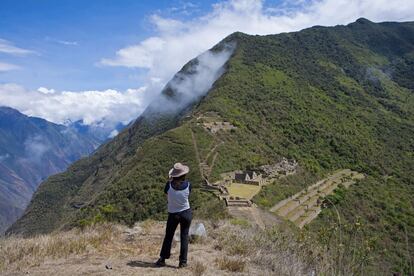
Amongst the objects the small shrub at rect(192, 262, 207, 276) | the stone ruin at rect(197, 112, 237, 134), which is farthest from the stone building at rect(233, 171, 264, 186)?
the small shrub at rect(192, 262, 207, 276)

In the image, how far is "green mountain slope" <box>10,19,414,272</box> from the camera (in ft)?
164

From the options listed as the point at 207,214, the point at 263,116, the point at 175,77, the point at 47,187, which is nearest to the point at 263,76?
the point at 263,116

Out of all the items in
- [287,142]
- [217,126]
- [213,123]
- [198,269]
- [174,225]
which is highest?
[213,123]

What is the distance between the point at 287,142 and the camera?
267ft

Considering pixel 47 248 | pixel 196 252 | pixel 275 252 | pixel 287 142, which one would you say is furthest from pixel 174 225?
pixel 287 142

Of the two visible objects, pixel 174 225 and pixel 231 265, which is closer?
pixel 231 265

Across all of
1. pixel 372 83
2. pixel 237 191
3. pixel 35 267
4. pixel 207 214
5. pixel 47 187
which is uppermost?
pixel 372 83

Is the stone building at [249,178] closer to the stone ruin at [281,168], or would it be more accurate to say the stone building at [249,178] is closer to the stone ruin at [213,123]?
the stone ruin at [281,168]

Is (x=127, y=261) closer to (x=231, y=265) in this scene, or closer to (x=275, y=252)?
(x=231, y=265)

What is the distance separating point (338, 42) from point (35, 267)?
650 ft

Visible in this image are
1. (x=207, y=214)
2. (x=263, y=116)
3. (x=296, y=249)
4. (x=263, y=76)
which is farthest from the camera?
(x=263, y=76)

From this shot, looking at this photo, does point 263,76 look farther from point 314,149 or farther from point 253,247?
point 253,247

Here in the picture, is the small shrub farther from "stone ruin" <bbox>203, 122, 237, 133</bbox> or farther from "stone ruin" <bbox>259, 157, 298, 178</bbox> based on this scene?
"stone ruin" <bbox>203, 122, 237, 133</bbox>

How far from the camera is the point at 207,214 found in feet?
52.5
